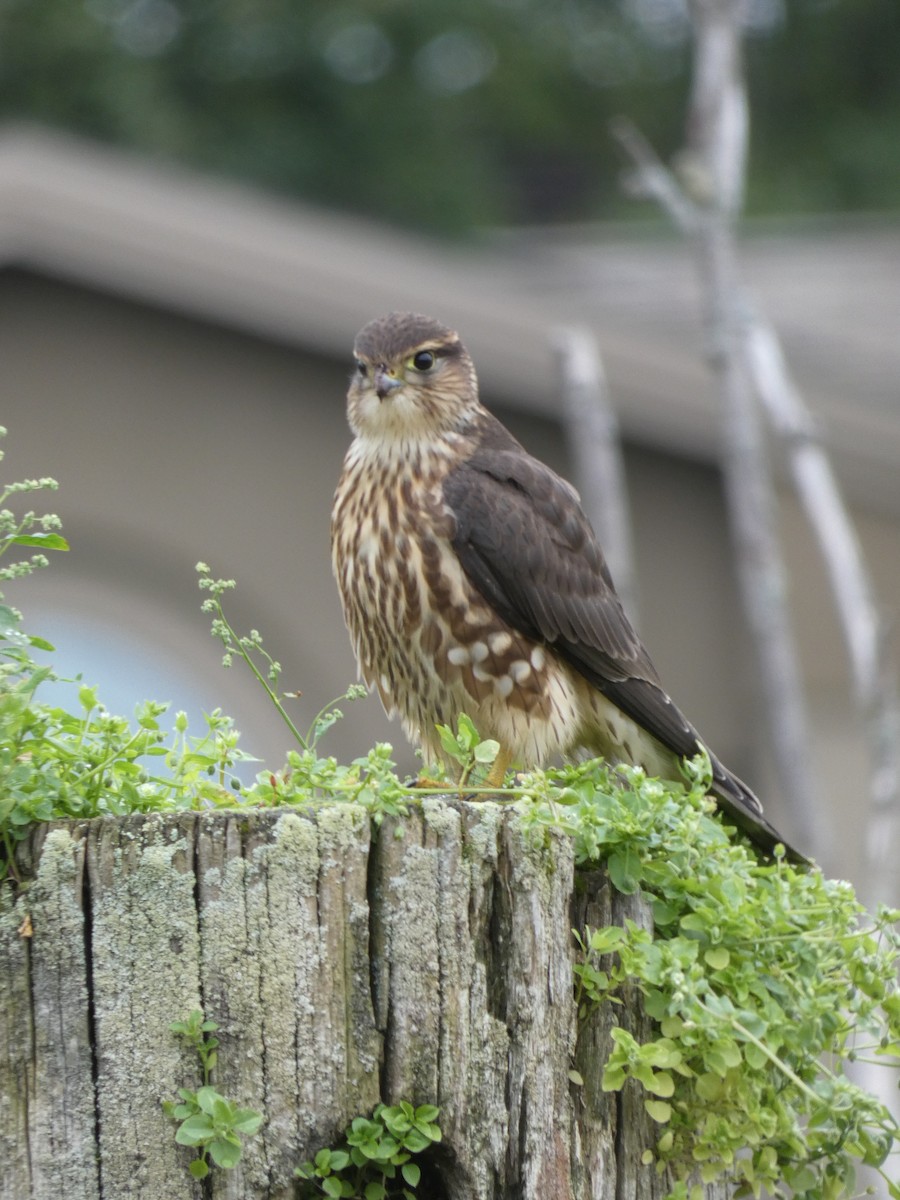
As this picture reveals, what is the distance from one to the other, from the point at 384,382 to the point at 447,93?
17.5 m

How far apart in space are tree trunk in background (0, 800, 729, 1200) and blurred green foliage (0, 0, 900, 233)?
16.0 m

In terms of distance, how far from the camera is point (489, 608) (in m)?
3.66

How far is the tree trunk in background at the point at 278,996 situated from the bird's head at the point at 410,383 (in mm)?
1976

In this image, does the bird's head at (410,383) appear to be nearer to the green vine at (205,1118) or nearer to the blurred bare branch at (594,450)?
the blurred bare branch at (594,450)

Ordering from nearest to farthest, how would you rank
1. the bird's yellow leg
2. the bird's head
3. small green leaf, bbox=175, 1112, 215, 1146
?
small green leaf, bbox=175, 1112, 215, 1146
the bird's yellow leg
the bird's head

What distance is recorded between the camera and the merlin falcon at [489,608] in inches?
143

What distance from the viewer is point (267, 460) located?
8.41 m

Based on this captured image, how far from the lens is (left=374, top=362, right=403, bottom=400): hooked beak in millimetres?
4098

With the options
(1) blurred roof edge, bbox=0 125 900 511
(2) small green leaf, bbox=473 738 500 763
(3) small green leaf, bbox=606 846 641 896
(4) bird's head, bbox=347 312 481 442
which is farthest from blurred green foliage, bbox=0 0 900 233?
(3) small green leaf, bbox=606 846 641 896

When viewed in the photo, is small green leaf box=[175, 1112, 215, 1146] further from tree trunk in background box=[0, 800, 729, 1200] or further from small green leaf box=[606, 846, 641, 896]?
small green leaf box=[606, 846, 641, 896]

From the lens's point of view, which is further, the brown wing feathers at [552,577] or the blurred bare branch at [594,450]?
the blurred bare branch at [594,450]

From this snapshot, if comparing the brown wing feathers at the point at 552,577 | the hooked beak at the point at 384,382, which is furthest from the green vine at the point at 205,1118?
the hooked beak at the point at 384,382

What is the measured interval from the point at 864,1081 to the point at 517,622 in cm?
267

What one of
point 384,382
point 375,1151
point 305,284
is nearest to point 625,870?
point 375,1151
